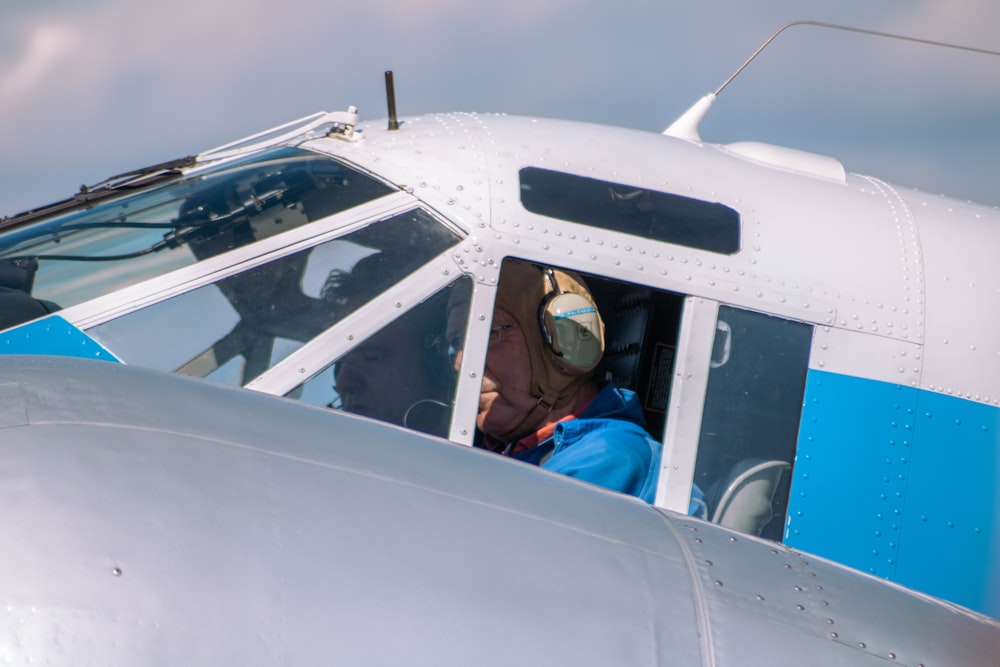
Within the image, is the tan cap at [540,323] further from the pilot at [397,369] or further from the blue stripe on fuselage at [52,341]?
the blue stripe on fuselage at [52,341]

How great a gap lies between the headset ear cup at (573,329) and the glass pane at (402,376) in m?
0.47

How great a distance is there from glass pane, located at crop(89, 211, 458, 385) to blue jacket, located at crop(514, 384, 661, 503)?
0.85 m

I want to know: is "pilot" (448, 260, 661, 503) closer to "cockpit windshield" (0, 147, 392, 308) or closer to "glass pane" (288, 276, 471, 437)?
"glass pane" (288, 276, 471, 437)

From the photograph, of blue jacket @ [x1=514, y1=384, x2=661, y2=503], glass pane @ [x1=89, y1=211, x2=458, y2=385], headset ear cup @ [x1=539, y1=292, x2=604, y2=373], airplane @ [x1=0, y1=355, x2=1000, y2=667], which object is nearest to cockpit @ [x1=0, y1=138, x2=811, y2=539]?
glass pane @ [x1=89, y1=211, x2=458, y2=385]

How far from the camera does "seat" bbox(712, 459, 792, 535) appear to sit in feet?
11.9

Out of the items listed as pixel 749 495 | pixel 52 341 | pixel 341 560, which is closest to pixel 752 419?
pixel 749 495

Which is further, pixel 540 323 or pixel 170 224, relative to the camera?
pixel 540 323

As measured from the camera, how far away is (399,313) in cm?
342

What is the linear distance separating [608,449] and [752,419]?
0.52 metres

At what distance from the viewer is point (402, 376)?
3.40 metres

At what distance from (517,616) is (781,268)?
2199 mm

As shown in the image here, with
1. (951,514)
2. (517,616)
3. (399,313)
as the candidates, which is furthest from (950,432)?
(517,616)

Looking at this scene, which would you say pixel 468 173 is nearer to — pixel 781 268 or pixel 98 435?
pixel 781 268

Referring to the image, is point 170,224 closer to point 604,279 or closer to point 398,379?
point 398,379
